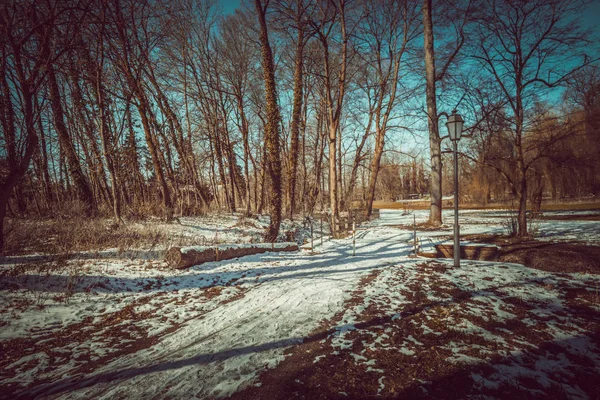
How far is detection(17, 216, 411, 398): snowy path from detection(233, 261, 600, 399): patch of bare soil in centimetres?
33

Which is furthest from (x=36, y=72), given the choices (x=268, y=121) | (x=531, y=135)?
(x=531, y=135)

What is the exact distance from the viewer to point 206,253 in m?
6.66

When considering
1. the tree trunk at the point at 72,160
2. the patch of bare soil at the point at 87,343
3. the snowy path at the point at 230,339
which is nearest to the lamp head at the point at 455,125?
the snowy path at the point at 230,339

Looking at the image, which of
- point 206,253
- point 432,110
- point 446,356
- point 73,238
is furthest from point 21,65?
point 432,110

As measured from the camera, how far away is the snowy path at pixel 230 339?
2271 mm

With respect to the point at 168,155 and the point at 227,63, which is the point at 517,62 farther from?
the point at 168,155

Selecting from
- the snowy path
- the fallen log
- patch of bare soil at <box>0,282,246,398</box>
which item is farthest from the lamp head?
patch of bare soil at <box>0,282,246,398</box>

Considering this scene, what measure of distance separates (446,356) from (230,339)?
8.49ft

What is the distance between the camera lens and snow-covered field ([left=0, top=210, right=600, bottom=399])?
2.39 m

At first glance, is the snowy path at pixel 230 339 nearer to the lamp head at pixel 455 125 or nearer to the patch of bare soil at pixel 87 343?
the patch of bare soil at pixel 87 343

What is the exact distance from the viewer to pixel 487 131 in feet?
28.0

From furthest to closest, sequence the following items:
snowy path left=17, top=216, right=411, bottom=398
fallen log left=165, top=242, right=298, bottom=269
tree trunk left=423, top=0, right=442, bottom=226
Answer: tree trunk left=423, top=0, right=442, bottom=226 < fallen log left=165, top=242, right=298, bottom=269 < snowy path left=17, top=216, right=411, bottom=398

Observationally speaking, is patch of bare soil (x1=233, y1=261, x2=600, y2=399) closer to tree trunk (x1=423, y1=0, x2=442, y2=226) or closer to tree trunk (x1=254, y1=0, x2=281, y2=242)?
tree trunk (x1=254, y1=0, x2=281, y2=242)

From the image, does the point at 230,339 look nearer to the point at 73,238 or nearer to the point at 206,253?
the point at 206,253
